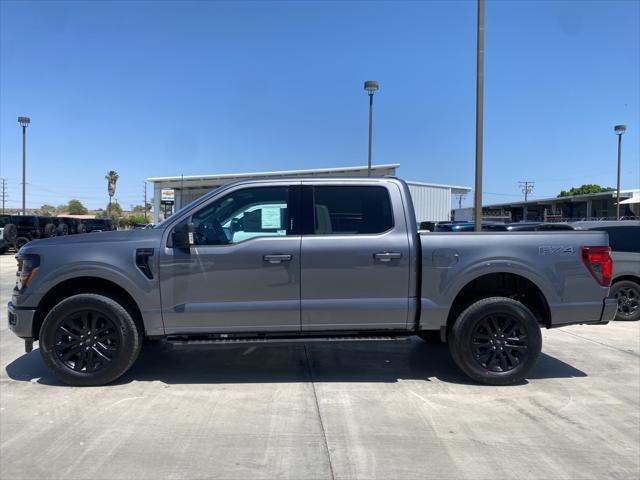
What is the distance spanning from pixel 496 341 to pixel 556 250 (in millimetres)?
1103

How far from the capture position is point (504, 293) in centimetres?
565

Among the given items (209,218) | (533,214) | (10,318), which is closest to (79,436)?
(10,318)

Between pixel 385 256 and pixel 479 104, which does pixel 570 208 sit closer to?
pixel 479 104

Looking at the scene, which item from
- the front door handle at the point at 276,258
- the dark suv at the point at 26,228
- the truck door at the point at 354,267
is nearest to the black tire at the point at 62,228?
the dark suv at the point at 26,228

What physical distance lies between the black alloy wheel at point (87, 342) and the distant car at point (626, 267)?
25.1 feet

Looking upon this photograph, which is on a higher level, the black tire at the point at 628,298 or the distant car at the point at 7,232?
the distant car at the point at 7,232

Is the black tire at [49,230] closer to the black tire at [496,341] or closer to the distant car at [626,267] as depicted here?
the distant car at [626,267]

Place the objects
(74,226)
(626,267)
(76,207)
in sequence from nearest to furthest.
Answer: (626,267) → (74,226) → (76,207)

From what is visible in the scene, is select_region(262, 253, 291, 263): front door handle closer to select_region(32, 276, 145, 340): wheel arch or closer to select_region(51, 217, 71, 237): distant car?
select_region(32, 276, 145, 340): wheel arch

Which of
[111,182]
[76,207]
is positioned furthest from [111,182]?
[76,207]

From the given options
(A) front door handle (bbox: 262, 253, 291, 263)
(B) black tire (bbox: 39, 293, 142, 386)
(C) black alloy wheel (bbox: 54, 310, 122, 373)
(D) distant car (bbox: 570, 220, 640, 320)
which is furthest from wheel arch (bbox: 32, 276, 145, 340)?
(D) distant car (bbox: 570, 220, 640, 320)

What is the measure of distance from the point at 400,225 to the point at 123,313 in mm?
2856

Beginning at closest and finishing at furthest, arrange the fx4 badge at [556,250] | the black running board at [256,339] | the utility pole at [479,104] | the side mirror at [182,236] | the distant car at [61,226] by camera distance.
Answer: the side mirror at [182,236]
the black running board at [256,339]
the fx4 badge at [556,250]
the utility pole at [479,104]
the distant car at [61,226]

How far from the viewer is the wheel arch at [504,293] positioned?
5.43 meters
